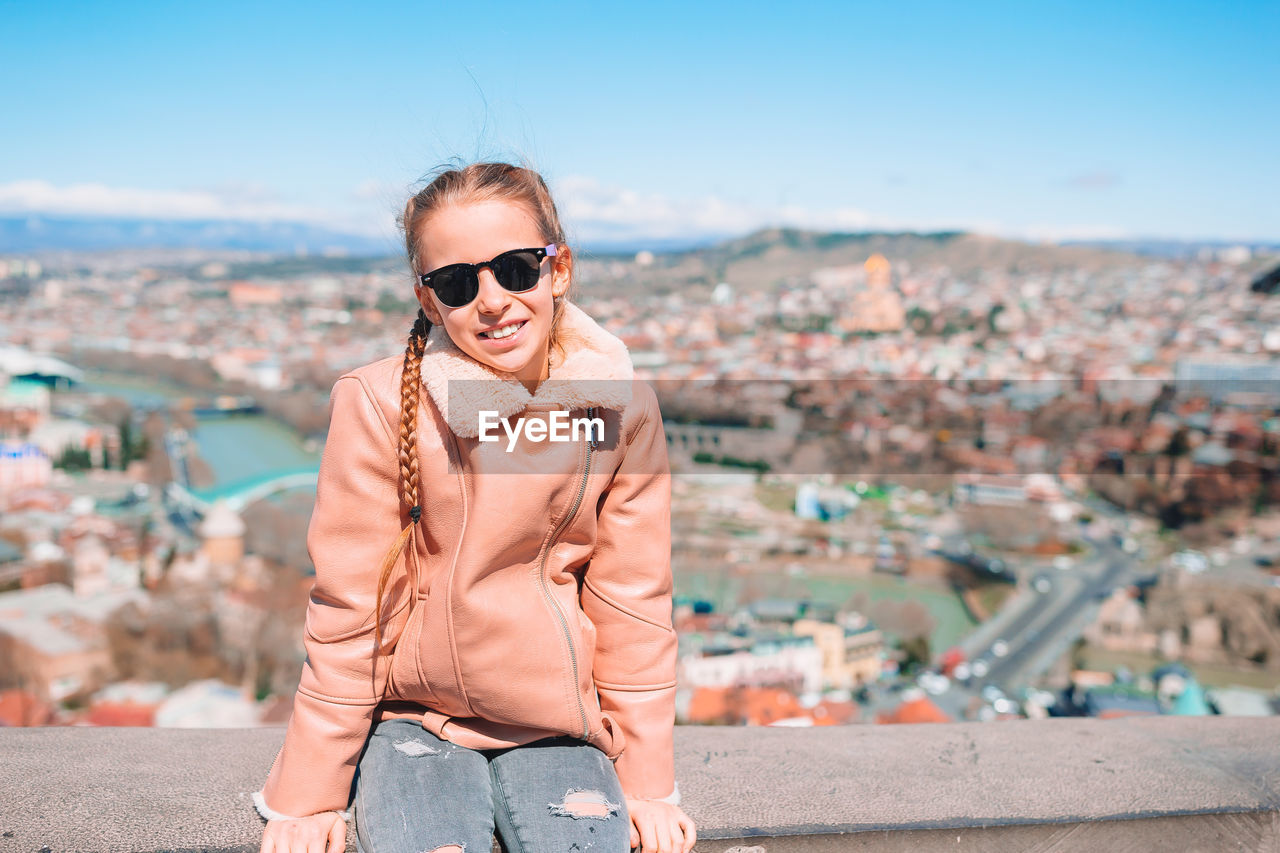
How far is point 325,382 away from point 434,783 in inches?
1247

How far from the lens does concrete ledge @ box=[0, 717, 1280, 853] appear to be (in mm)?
866

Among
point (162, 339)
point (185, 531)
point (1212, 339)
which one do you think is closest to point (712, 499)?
point (185, 531)

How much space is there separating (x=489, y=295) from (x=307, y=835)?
0.51 metres

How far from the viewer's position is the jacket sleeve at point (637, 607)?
2.88 ft

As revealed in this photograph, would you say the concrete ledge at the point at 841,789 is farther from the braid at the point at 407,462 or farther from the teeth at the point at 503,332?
the teeth at the point at 503,332

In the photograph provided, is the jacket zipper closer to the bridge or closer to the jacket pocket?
the jacket pocket

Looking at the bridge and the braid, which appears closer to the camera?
the braid

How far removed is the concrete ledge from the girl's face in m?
0.46

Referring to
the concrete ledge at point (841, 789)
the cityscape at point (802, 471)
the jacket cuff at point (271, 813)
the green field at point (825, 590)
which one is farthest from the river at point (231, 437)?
the jacket cuff at point (271, 813)

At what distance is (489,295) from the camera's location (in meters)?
0.81

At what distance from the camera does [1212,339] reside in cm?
3134

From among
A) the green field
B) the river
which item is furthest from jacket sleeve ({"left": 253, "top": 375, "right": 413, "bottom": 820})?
the river

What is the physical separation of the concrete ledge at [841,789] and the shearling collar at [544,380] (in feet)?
1.34

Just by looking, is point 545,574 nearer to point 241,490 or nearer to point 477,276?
point 477,276
